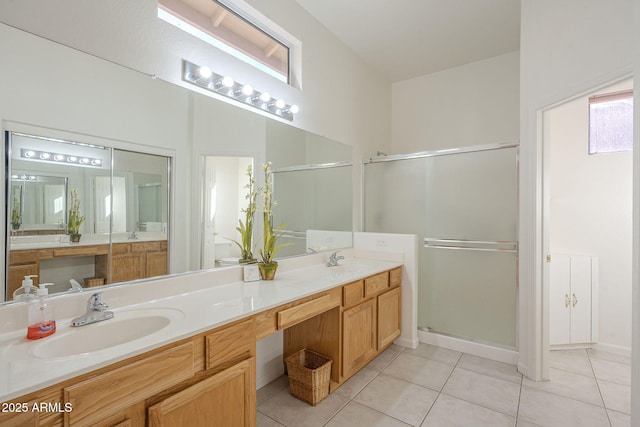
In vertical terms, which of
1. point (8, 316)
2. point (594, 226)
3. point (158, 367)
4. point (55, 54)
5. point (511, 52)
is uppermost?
point (511, 52)

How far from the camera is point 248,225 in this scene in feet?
6.60

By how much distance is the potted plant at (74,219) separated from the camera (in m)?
1.26

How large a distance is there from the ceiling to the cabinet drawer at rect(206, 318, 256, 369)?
97.7 inches

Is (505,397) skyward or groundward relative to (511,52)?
groundward

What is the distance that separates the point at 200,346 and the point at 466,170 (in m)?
2.62

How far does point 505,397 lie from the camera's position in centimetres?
204

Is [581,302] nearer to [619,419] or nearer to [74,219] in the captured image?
[619,419]

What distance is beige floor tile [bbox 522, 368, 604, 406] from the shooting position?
203 cm

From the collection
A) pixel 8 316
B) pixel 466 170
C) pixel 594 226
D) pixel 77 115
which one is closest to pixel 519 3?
pixel 466 170

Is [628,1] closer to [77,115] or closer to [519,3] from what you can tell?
[519,3]

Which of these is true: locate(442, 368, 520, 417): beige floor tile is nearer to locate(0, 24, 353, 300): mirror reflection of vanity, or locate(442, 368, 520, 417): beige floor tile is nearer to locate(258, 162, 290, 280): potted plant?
locate(258, 162, 290, 280): potted plant

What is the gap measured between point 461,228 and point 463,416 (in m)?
1.55

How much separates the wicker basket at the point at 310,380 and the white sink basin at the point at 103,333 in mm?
986

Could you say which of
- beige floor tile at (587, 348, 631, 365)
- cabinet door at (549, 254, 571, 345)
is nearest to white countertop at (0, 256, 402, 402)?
cabinet door at (549, 254, 571, 345)
